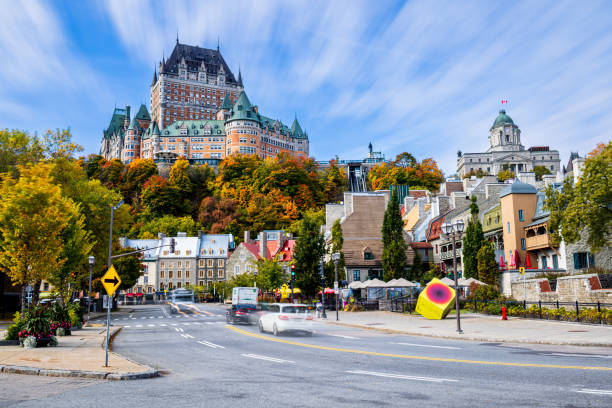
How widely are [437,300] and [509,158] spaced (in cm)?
16201

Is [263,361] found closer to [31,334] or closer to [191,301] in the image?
[31,334]

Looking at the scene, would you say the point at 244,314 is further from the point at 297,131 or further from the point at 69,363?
the point at 297,131

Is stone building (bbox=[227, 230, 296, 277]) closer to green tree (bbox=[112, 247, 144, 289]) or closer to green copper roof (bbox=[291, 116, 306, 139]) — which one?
green tree (bbox=[112, 247, 144, 289])

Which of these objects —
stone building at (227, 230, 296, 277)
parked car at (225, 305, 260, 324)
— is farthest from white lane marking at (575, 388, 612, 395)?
stone building at (227, 230, 296, 277)

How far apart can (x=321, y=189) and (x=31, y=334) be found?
105 meters

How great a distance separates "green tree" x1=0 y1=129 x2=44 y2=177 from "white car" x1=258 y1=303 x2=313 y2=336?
31.0m

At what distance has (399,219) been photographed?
2110 inches

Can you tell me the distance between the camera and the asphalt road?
8.92m

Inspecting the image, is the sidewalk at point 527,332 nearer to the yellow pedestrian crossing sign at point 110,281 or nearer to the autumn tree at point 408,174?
the yellow pedestrian crossing sign at point 110,281

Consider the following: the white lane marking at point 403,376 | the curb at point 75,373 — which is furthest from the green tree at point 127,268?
the white lane marking at point 403,376

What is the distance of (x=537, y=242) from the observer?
42.2 meters

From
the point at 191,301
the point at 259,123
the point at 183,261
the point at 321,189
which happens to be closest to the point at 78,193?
the point at 191,301

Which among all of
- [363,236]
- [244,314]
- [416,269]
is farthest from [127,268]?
[244,314]

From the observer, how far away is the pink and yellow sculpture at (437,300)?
105ft
